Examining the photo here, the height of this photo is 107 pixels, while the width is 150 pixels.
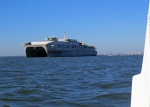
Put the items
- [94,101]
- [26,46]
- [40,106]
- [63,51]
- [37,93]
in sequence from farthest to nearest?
[63,51] → [26,46] → [37,93] → [94,101] → [40,106]

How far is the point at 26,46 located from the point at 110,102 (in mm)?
64997

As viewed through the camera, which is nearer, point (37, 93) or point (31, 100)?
point (31, 100)

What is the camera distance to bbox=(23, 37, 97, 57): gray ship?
233 feet

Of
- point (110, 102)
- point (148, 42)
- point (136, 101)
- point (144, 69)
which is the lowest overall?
point (110, 102)

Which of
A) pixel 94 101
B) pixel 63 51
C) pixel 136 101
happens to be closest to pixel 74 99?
pixel 94 101

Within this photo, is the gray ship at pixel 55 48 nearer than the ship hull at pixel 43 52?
Yes

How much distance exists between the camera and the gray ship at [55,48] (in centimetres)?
7088

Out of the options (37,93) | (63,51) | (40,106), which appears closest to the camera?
(40,106)

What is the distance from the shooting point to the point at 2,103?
704cm

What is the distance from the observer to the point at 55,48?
73.3 meters

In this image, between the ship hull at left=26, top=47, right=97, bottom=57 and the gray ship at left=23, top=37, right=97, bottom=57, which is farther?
the ship hull at left=26, top=47, right=97, bottom=57

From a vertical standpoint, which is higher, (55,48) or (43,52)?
(55,48)

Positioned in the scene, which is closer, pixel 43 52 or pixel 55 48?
pixel 43 52

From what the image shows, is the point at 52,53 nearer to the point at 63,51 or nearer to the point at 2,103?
the point at 63,51
